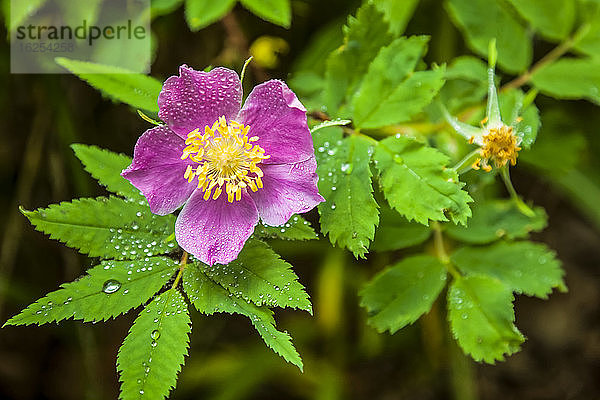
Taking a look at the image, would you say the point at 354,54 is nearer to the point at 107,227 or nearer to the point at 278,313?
the point at 107,227

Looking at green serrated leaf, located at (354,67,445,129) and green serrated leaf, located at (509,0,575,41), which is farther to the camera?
green serrated leaf, located at (509,0,575,41)

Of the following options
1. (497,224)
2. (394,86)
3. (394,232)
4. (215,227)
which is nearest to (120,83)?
(215,227)

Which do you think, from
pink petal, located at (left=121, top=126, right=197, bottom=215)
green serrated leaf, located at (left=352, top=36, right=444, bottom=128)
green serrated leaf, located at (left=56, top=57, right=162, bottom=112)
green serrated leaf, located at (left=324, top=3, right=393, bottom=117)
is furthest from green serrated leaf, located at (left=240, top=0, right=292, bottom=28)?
pink petal, located at (left=121, top=126, right=197, bottom=215)

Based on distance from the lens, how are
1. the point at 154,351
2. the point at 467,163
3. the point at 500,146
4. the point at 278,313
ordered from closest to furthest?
the point at 154,351 < the point at 500,146 < the point at 467,163 < the point at 278,313

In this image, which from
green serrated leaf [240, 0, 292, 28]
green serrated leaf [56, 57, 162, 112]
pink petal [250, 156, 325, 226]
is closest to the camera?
pink petal [250, 156, 325, 226]

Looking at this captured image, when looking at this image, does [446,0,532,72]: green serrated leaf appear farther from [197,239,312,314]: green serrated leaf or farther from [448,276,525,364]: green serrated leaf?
[197,239,312,314]: green serrated leaf

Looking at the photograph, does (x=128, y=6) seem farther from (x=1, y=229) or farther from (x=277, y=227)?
(x=1, y=229)

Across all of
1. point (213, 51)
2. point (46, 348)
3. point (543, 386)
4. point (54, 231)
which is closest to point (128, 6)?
point (213, 51)
